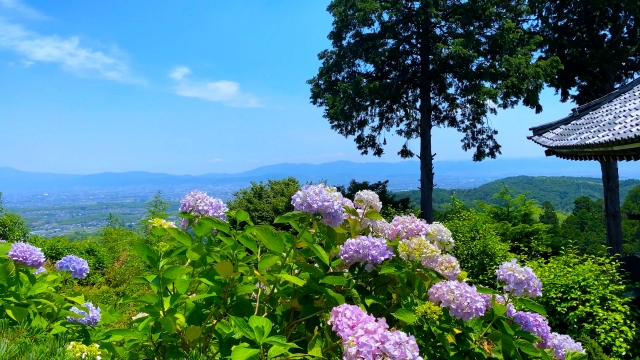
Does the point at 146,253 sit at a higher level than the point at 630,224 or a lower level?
higher

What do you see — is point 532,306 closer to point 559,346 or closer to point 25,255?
point 559,346

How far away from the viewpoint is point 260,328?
1128 millimetres

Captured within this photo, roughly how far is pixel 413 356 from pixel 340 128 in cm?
1252

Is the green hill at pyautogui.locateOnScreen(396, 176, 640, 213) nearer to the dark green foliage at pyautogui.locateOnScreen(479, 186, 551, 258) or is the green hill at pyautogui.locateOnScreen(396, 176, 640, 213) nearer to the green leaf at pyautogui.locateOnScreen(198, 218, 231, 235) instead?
the dark green foliage at pyautogui.locateOnScreen(479, 186, 551, 258)

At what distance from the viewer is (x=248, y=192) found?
12.7 meters

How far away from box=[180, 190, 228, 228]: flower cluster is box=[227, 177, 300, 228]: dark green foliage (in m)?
8.65

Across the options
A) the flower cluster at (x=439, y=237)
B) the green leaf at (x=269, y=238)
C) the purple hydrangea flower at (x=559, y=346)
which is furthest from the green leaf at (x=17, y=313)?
the purple hydrangea flower at (x=559, y=346)

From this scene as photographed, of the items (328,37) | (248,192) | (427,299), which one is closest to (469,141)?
(328,37)

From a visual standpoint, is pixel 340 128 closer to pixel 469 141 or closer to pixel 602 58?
pixel 469 141

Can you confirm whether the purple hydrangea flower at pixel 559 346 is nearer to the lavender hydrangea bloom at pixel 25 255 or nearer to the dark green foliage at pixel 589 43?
the lavender hydrangea bloom at pixel 25 255

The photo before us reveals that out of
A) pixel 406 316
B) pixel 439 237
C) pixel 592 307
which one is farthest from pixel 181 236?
pixel 592 307

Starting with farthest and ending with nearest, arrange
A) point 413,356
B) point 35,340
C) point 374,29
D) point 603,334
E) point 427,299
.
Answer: point 374,29 < point 603,334 < point 427,299 < point 35,340 < point 413,356

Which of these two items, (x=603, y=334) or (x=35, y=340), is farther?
(x=603, y=334)

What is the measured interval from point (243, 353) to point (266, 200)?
35.9ft
